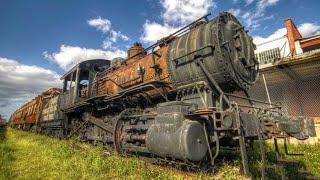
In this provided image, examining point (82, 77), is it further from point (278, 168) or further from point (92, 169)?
point (278, 168)

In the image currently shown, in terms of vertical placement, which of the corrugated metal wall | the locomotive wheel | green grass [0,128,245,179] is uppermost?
the corrugated metal wall

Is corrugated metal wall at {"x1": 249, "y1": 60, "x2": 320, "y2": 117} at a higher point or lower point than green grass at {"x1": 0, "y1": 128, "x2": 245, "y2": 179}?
higher

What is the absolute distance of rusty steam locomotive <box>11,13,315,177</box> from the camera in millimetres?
5550

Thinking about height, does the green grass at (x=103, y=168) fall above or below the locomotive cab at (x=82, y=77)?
below

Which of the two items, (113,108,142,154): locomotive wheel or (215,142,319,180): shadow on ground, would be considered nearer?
(215,142,319,180): shadow on ground

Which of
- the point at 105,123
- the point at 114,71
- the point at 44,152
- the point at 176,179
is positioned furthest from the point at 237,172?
the point at 44,152

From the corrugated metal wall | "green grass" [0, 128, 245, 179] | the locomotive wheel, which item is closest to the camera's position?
"green grass" [0, 128, 245, 179]

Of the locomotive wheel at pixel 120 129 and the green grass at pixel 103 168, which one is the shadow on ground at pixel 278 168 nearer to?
the green grass at pixel 103 168

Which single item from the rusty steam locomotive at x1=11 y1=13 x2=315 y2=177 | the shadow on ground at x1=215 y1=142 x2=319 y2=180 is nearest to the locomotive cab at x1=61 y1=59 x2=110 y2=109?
the rusty steam locomotive at x1=11 y1=13 x2=315 y2=177

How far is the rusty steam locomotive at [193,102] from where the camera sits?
18.2 feet

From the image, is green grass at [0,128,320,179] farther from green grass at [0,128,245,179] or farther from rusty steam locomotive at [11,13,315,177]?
rusty steam locomotive at [11,13,315,177]

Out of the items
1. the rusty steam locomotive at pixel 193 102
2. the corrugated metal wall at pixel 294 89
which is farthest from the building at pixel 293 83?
the rusty steam locomotive at pixel 193 102

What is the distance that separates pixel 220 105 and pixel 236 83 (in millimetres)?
767

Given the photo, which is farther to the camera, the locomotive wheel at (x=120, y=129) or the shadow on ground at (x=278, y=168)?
the locomotive wheel at (x=120, y=129)
